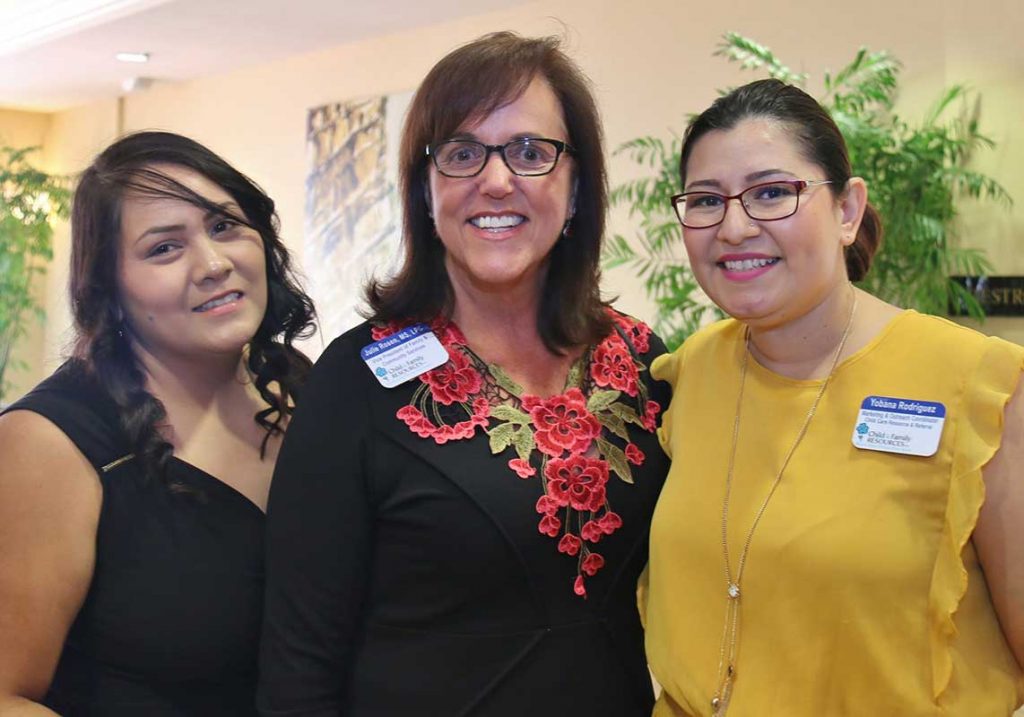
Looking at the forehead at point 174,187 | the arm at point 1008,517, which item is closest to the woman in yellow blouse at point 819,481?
the arm at point 1008,517

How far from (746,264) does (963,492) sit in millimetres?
447

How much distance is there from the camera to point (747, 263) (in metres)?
1.56

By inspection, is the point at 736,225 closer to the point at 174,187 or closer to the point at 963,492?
the point at 963,492

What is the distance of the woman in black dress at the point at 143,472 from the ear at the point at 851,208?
101 centimetres

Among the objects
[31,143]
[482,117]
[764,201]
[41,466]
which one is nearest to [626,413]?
[764,201]

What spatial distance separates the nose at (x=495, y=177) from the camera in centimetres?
164

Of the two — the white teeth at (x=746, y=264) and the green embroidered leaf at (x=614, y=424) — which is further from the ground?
the white teeth at (x=746, y=264)

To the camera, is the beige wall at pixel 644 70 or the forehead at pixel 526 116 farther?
the beige wall at pixel 644 70

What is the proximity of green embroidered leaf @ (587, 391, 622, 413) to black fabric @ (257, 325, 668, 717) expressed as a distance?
201 millimetres

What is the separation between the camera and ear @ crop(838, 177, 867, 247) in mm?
1591

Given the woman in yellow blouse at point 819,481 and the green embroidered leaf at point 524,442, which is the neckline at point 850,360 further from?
the green embroidered leaf at point 524,442

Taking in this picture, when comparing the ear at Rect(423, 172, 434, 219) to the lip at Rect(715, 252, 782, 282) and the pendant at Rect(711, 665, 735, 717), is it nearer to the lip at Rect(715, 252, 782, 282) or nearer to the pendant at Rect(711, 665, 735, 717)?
the lip at Rect(715, 252, 782, 282)

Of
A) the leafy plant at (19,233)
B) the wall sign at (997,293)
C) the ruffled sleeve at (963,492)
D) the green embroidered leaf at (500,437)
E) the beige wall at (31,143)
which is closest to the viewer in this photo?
the ruffled sleeve at (963,492)

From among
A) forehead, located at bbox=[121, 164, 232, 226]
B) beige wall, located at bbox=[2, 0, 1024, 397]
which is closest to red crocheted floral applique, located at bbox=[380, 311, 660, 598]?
forehead, located at bbox=[121, 164, 232, 226]
